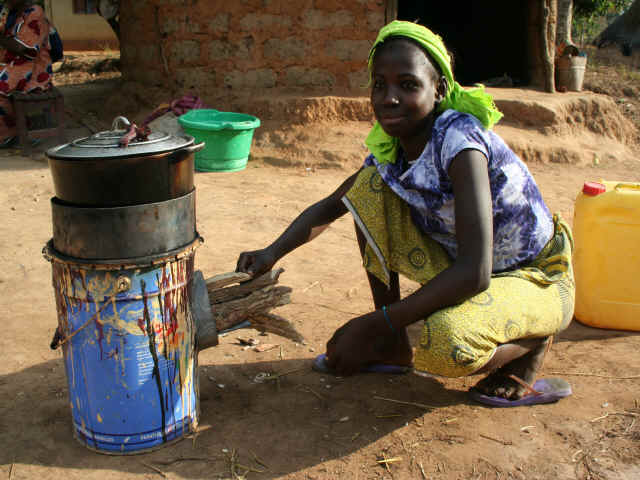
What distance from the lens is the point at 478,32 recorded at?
34.9 feet

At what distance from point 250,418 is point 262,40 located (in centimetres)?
506

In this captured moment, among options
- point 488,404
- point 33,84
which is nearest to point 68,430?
point 488,404

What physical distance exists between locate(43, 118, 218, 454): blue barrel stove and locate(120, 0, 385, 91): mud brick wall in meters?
4.87

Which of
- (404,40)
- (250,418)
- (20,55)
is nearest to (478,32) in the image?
(20,55)

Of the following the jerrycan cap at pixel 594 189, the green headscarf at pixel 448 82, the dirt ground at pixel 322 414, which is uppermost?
the green headscarf at pixel 448 82

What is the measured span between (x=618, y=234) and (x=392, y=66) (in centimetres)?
149

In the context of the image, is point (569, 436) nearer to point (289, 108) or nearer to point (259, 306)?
point (259, 306)

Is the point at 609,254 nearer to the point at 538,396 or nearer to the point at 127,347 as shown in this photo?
the point at 538,396

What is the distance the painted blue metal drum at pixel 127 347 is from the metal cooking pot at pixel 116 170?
189 mm

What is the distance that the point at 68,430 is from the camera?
2232 millimetres

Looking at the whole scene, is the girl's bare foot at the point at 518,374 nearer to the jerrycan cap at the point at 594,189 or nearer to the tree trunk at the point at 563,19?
the jerrycan cap at the point at 594,189

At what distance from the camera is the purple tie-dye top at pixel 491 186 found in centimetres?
213

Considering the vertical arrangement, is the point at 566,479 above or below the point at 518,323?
below

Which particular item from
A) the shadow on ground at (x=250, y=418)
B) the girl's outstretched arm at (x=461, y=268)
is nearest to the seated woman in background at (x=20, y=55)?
the shadow on ground at (x=250, y=418)
